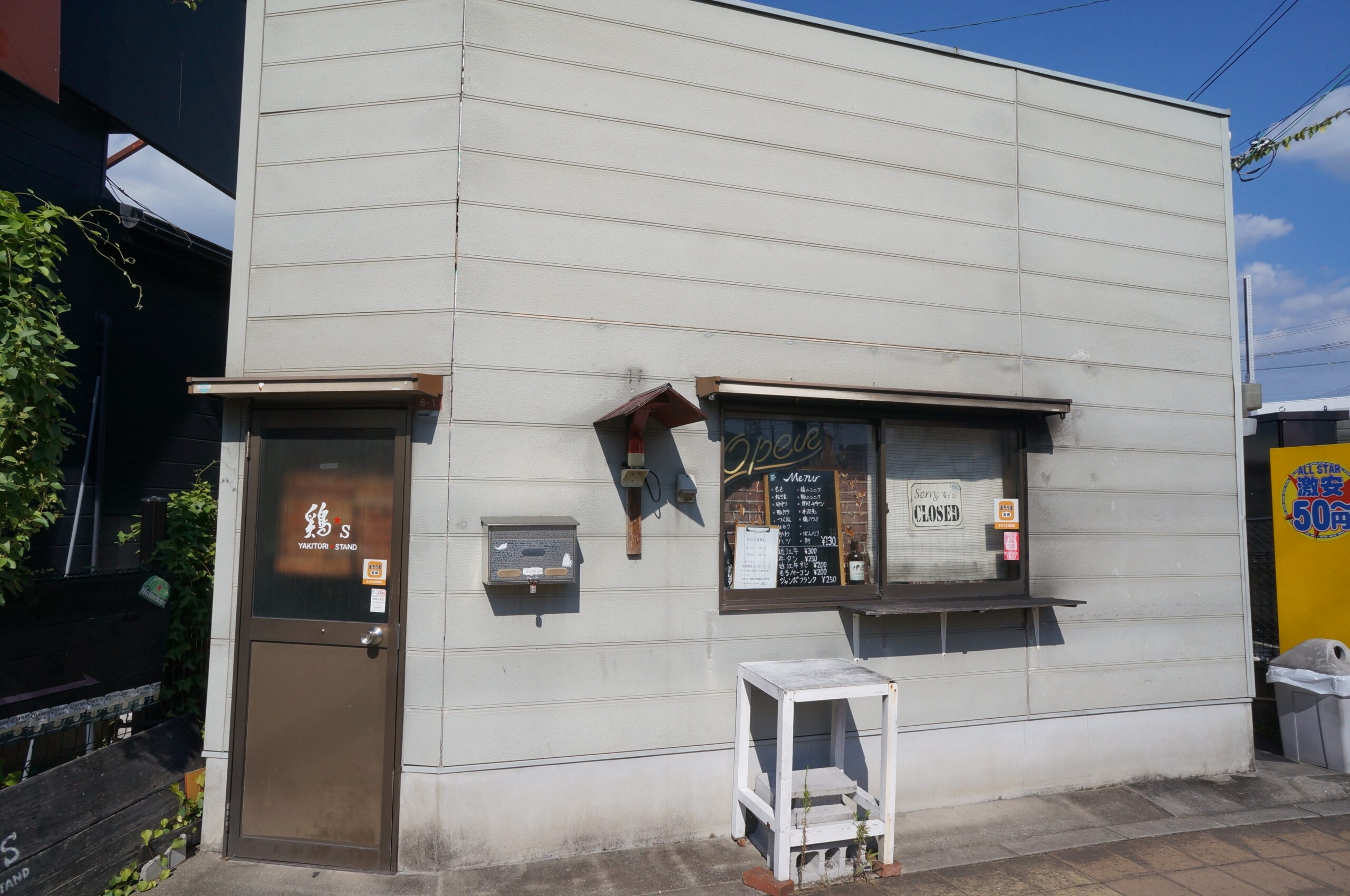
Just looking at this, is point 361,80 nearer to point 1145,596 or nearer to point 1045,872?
point 1045,872

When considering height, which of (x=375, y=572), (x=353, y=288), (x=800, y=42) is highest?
(x=800, y=42)

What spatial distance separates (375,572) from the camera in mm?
4281

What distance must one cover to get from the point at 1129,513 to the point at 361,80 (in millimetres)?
5523

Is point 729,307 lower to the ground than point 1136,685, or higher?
higher

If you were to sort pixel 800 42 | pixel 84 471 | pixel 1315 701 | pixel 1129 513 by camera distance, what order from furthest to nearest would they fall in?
pixel 84 471
pixel 1315 701
pixel 1129 513
pixel 800 42

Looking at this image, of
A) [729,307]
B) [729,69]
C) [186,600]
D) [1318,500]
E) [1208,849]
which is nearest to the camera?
[1208,849]

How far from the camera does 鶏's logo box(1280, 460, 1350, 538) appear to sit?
628 centimetres

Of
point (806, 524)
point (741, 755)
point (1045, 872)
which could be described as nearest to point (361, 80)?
point (806, 524)

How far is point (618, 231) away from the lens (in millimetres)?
4586

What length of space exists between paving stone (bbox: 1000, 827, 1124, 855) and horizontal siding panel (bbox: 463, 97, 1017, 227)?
3.76 m

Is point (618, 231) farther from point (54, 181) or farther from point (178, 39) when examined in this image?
point (178, 39)

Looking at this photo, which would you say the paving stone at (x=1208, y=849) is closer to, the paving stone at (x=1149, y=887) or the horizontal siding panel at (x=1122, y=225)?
the paving stone at (x=1149, y=887)

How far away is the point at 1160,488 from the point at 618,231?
4.13m

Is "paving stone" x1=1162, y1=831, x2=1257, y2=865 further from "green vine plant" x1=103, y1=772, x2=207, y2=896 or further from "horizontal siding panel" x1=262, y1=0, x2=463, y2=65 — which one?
"horizontal siding panel" x1=262, y1=0, x2=463, y2=65
